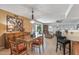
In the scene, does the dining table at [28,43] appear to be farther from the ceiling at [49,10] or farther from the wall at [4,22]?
the ceiling at [49,10]

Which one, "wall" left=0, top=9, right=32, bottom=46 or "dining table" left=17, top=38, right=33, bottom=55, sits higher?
"wall" left=0, top=9, right=32, bottom=46

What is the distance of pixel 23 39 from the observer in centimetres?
219

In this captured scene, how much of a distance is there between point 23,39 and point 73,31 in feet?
3.44

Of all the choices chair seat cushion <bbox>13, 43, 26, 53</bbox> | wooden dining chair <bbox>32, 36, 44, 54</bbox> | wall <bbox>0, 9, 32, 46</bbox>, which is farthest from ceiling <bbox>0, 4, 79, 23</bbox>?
chair seat cushion <bbox>13, 43, 26, 53</bbox>

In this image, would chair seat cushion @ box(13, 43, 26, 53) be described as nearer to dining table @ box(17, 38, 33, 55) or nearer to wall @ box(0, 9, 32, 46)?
dining table @ box(17, 38, 33, 55)

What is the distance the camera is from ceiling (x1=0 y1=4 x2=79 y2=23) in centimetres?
211

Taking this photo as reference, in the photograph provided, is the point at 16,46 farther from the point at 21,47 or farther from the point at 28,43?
the point at 28,43

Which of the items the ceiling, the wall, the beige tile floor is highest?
the ceiling

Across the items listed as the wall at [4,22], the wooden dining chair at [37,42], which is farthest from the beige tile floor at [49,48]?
the wall at [4,22]

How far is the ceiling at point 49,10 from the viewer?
83.1 inches

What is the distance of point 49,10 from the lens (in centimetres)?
216

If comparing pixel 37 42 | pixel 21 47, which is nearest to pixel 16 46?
pixel 21 47
